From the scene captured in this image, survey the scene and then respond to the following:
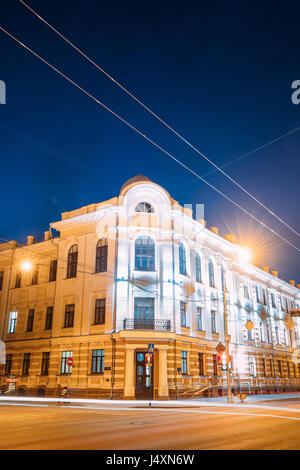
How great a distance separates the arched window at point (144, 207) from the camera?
1293 inches

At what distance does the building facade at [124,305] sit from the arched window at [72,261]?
0.39ft

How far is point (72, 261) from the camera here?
3434 cm

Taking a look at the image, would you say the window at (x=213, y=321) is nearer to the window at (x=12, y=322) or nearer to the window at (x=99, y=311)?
the window at (x=99, y=311)

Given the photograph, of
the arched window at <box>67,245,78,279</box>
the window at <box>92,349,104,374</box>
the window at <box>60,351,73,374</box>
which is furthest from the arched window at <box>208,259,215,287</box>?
the window at <box>60,351,73,374</box>

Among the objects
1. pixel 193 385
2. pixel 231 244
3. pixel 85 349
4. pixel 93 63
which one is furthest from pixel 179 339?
pixel 93 63

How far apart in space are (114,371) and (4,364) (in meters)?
14.4

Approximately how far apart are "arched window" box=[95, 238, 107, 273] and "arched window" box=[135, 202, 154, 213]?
3907 mm

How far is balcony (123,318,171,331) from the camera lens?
95.0ft

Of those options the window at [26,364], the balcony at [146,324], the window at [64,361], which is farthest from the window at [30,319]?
the balcony at [146,324]

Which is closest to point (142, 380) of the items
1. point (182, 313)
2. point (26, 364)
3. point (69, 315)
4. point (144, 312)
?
point (144, 312)

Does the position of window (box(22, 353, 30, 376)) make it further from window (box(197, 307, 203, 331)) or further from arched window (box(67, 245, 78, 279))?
window (box(197, 307, 203, 331))

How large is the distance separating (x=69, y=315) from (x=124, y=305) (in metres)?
6.05

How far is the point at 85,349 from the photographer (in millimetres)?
30172
